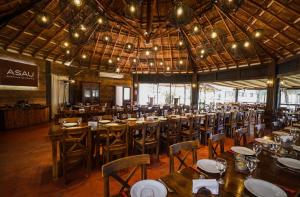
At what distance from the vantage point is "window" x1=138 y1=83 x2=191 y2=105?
46.1 ft

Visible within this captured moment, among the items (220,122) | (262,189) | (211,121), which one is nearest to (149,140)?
(211,121)

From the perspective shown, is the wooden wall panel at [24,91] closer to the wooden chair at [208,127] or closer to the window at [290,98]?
the wooden chair at [208,127]

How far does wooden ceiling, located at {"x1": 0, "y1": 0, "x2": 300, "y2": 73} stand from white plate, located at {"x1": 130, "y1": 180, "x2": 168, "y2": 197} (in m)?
3.48

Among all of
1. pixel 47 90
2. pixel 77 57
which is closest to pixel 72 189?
pixel 47 90

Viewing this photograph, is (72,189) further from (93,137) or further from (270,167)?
(270,167)

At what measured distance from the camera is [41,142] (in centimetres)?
560

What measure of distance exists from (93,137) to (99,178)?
103 cm

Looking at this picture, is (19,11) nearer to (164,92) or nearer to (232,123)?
(232,123)

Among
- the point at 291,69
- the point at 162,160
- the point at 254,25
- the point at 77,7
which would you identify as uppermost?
the point at 254,25

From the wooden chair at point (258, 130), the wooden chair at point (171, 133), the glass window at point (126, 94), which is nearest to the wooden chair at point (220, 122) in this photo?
the wooden chair at point (171, 133)

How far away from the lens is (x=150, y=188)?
1.38 metres

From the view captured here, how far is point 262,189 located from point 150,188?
103cm

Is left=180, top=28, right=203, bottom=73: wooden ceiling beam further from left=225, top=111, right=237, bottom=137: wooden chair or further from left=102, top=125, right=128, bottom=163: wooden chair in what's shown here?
left=102, top=125, right=128, bottom=163: wooden chair

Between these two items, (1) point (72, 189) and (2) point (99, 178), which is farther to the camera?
(2) point (99, 178)
